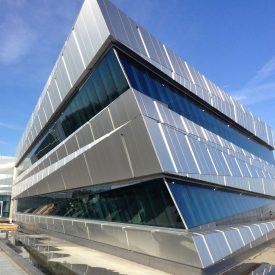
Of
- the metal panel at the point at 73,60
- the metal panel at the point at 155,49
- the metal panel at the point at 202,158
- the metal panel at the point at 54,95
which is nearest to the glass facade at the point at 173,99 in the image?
the metal panel at the point at 155,49

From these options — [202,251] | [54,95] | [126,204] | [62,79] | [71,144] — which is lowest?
[202,251]

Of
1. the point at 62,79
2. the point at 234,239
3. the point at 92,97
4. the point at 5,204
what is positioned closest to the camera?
the point at 234,239

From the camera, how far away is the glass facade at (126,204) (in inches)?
449

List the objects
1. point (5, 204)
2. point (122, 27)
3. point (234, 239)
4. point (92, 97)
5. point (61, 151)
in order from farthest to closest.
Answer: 1. point (5, 204)
2. point (61, 151)
3. point (92, 97)
4. point (122, 27)
5. point (234, 239)

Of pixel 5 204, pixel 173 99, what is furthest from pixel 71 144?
pixel 5 204

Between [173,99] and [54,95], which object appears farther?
[54,95]

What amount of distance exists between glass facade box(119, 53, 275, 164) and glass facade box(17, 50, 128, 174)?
1.57 ft

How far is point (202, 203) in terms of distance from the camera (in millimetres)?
12859

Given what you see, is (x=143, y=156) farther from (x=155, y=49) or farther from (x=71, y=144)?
(x=71, y=144)

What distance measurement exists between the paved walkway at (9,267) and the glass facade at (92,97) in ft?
20.9

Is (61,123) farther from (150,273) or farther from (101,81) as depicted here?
(150,273)

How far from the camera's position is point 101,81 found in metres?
14.2

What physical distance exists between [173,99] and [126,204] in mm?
4896

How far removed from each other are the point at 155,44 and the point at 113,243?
778cm
